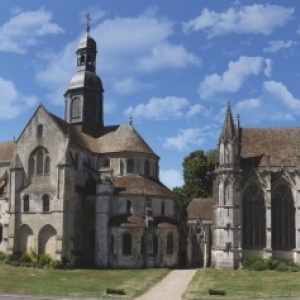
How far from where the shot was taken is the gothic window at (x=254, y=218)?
55.9m

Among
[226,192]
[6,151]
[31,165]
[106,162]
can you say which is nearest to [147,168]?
[106,162]

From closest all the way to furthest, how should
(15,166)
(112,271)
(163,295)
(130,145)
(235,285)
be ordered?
(163,295) → (235,285) → (112,271) → (15,166) → (130,145)

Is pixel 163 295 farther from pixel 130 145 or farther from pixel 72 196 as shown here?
pixel 130 145

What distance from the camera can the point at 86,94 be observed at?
7062cm

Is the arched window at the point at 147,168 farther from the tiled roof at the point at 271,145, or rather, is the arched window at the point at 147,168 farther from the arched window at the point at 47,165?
the arched window at the point at 47,165

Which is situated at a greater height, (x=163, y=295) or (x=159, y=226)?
(x=159, y=226)

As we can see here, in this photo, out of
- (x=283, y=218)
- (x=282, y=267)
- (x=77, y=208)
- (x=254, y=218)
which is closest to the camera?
(x=282, y=267)

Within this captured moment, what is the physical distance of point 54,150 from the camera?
59.1 meters

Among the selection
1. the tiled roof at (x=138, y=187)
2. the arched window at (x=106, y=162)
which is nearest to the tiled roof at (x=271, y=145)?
the tiled roof at (x=138, y=187)

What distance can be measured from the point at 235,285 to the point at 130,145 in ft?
103

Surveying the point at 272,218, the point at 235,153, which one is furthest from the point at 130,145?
the point at 272,218

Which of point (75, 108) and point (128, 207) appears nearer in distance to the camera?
point (128, 207)

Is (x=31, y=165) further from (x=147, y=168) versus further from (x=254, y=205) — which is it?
(x=254, y=205)

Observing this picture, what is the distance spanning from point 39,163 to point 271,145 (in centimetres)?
2789
